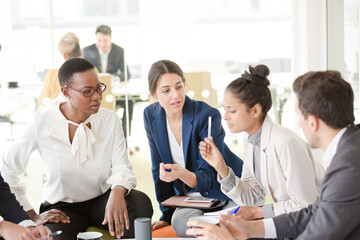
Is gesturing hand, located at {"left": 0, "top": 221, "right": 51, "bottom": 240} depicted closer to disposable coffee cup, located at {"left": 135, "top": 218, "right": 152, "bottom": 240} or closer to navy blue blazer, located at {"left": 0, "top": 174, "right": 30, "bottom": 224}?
navy blue blazer, located at {"left": 0, "top": 174, "right": 30, "bottom": 224}

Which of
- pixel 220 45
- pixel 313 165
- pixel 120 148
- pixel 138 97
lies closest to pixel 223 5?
pixel 220 45

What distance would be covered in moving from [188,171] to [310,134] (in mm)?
1194

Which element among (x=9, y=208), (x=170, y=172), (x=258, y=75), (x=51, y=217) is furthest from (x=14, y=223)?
(x=258, y=75)

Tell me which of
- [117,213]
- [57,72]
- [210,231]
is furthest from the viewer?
[57,72]

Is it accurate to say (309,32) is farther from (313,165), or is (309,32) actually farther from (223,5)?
(313,165)

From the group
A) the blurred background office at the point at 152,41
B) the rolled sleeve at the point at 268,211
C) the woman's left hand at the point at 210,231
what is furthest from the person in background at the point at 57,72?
the woman's left hand at the point at 210,231

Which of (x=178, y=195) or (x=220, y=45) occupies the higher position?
(x=220, y=45)

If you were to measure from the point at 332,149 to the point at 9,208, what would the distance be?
151 centimetres

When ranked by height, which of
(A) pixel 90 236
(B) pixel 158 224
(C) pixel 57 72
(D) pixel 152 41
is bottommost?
(B) pixel 158 224

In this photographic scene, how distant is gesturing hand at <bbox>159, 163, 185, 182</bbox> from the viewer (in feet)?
9.18

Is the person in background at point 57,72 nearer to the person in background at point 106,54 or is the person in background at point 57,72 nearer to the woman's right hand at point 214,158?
the person in background at point 106,54

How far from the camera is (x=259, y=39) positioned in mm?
5496

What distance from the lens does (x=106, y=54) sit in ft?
17.8

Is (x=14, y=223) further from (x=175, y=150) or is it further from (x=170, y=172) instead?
(x=175, y=150)
